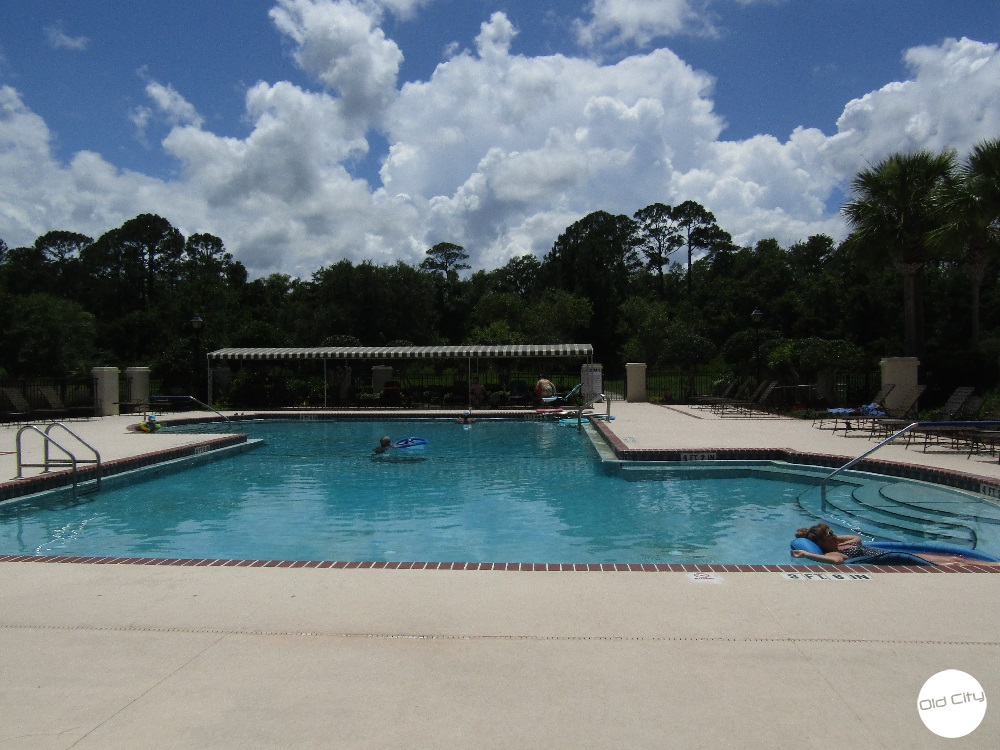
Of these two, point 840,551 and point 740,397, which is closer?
point 840,551

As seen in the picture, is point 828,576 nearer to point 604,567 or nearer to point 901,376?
point 604,567

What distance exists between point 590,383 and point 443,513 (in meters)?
14.3

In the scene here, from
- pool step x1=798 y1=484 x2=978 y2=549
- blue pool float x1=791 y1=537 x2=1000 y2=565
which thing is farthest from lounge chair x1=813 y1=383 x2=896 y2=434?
blue pool float x1=791 y1=537 x2=1000 y2=565

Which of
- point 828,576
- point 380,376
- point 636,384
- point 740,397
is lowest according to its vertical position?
point 828,576

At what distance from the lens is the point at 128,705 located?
3020 millimetres

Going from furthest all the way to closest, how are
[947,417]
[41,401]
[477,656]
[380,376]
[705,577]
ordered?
[380,376] → [41,401] → [947,417] → [705,577] → [477,656]

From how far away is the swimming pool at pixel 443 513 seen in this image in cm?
733

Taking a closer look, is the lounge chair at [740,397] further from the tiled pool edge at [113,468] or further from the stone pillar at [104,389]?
the stone pillar at [104,389]

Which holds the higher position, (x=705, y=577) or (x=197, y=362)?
(x=197, y=362)

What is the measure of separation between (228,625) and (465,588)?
135 cm

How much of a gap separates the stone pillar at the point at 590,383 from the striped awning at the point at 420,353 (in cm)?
79

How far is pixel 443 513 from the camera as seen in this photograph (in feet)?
29.8

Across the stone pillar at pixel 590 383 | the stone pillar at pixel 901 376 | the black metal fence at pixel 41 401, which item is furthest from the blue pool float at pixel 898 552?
the black metal fence at pixel 41 401

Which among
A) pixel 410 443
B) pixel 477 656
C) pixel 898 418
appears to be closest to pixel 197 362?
pixel 410 443
